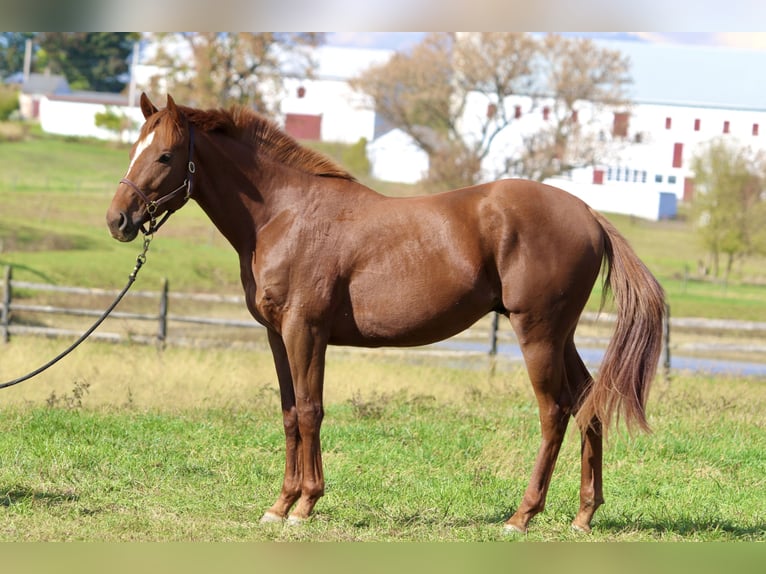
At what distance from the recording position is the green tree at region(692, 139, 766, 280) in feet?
109

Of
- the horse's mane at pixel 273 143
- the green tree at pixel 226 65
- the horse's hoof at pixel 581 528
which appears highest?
the green tree at pixel 226 65

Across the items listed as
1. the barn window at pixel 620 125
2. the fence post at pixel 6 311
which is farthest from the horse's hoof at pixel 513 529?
the barn window at pixel 620 125

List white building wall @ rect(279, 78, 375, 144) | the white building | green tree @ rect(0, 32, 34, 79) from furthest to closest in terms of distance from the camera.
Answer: green tree @ rect(0, 32, 34, 79) → white building wall @ rect(279, 78, 375, 144) → the white building

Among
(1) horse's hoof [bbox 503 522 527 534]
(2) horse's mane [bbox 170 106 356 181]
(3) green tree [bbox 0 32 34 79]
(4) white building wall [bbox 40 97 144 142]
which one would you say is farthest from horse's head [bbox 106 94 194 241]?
(3) green tree [bbox 0 32 34 79]

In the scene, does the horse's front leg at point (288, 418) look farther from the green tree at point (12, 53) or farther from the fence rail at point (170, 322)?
the green tree at point (12, 53)

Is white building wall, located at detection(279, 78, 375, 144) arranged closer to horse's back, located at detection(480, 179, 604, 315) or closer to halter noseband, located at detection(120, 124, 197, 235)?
halter noseband, located at detection(120, 124, 197, 235)

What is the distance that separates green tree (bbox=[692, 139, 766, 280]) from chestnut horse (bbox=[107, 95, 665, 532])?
98.9ft

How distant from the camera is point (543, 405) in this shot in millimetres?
5207

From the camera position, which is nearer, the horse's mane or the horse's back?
the horse's back

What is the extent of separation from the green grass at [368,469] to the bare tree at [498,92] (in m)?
24.5

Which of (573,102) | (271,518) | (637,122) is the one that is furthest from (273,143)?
(637,122)

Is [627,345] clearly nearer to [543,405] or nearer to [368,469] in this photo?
[543,405]

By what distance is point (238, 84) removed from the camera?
3234 cm

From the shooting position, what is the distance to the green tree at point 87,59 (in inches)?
1983
